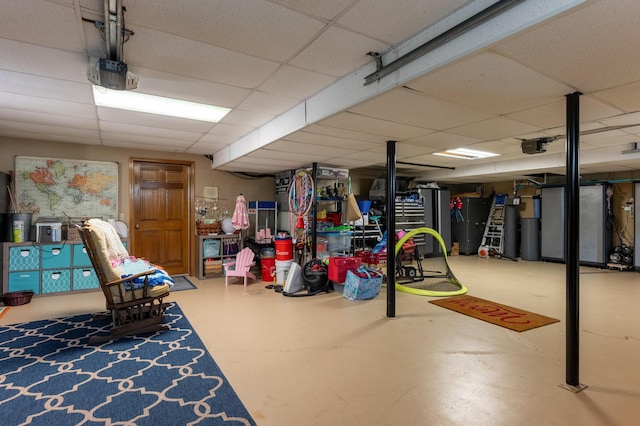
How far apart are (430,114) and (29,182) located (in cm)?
596

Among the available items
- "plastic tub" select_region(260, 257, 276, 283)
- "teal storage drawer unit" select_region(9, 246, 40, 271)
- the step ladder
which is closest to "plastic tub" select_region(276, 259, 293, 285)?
"plastic tub" select_region(260, 257, 276, 283)

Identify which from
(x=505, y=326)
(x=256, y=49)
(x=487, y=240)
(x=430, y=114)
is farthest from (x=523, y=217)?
(x=256, y=49)

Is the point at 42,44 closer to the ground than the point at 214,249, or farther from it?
farther from it

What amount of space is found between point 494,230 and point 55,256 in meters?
9.78

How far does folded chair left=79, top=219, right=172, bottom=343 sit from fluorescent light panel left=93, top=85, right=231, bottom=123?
50.7 inches

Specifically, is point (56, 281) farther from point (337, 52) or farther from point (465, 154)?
point (465, 154)

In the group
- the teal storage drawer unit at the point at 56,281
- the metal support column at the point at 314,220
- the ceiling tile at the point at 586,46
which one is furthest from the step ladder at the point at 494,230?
the teal storage drawer unit at the point at 56,281

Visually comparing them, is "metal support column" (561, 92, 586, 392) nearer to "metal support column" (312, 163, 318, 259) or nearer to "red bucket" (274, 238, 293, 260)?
"metal support column" (312, 163, 318, 259)

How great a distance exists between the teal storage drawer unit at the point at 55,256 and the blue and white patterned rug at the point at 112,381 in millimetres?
1632

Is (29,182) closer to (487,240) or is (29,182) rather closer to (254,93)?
(254,93)

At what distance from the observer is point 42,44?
2.25 metres

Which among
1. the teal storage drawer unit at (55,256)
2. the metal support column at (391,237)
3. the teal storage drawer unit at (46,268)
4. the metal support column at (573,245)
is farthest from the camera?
the teal storage drawer unit at (55,256)

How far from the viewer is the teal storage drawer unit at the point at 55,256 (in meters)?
4.95

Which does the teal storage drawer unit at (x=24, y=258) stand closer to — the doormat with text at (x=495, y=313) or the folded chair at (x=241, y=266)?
the folded chair at (x=241, y=266)
